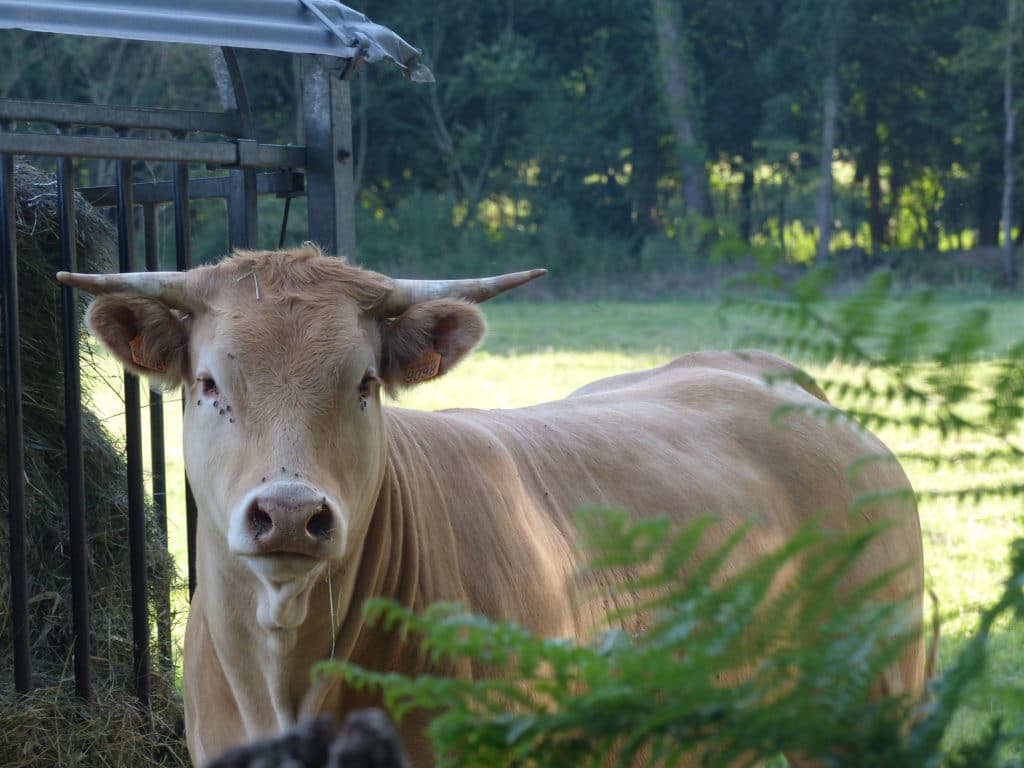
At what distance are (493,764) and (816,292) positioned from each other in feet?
1.52

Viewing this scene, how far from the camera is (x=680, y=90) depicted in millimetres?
35188

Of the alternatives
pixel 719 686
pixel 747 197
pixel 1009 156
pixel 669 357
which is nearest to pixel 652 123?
pixel 747 197

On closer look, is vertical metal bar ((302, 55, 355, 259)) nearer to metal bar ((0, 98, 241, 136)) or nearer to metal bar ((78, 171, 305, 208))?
metal bar ((78, 171, 305, 208))

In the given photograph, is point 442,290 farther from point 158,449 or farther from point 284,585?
point 158,449

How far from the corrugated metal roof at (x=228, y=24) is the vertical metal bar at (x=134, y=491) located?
458 mm

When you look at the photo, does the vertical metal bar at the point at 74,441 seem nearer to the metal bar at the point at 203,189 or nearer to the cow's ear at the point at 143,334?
the metal bar at the point at 203,189

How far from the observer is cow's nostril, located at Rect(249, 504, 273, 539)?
7.87ft

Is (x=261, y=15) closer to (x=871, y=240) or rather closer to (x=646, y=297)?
(x=646, y=297)

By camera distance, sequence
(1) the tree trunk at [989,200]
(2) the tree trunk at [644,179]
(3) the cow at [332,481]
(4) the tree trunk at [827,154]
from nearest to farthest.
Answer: (3) the cow at [332,481] < (4) the tree trunk at [827,154] < (1) the tree trunk at [989,200] < (2) the tree trunk at [644,179]

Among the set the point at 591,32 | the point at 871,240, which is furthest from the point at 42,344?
the point at 591,32

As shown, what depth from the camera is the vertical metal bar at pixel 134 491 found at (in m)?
3.89

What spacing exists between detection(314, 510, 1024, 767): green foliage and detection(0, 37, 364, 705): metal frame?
115 inches

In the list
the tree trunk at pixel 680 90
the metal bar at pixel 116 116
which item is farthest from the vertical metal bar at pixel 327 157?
the tree trunk at pixel 680 90

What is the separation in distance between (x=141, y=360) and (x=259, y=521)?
31.1 inches
